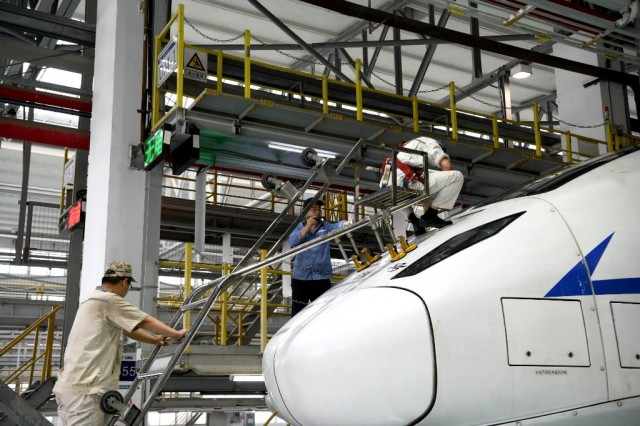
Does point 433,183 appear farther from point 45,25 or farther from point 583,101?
point 583,101

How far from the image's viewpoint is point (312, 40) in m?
20.8

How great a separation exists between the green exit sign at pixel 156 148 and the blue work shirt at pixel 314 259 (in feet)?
6.82

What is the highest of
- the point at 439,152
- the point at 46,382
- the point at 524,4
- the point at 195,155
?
the point at 524,4

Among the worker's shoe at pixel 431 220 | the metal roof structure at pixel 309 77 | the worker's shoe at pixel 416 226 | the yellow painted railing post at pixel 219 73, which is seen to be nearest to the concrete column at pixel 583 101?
the metal roof structure at pixel 309 77

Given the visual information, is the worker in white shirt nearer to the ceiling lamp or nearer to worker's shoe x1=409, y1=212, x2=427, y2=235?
worker's shoe x1=409, y1=212, x2=427, y2=235

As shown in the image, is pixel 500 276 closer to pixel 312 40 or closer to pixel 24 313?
pixel 312 40

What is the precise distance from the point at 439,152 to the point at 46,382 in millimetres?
9256

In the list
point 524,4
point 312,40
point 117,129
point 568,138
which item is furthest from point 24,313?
point 524,4

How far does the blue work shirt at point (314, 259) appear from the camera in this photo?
31.5 ft

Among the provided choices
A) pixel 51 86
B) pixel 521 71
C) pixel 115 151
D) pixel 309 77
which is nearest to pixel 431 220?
pixel 115 151

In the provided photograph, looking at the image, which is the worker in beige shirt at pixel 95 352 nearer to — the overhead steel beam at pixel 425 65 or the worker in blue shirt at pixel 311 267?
the worker in blue shirt at pixel 311 267

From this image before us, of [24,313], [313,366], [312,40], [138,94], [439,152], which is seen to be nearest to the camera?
[313,366]

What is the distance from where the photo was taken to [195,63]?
35.9ft

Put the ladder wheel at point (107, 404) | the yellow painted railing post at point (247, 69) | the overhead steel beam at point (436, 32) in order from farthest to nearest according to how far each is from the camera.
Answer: the overhead steel beam at point (436, 32) < the yellow painted railing post at point (247, 69) < the ladder wheel at point (107, 404)
